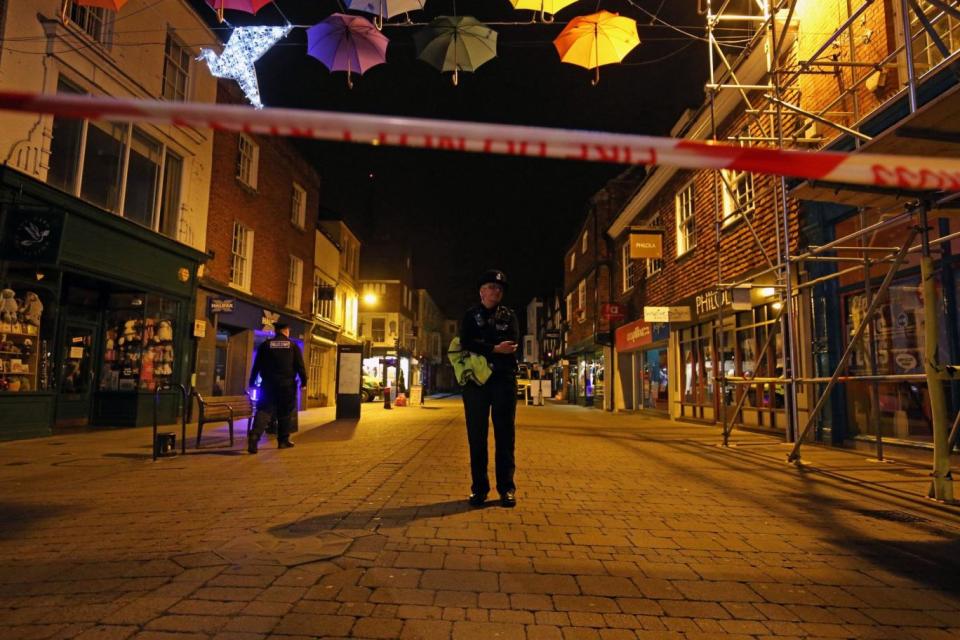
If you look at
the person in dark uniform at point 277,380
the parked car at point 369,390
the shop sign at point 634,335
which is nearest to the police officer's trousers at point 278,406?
the person in dark uniform at point 277,380

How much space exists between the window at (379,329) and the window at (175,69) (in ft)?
110

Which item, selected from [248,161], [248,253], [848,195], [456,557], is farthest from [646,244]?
[456,557]

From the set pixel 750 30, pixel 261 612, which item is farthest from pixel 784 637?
pixel 750 30

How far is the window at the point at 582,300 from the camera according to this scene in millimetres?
29281

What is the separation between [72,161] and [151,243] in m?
2.26

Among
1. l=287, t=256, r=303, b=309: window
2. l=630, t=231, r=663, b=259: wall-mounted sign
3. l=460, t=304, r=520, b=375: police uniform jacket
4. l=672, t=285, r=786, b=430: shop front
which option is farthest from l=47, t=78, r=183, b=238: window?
l=630, t=231, r=663, b=259: wall-mounted sign

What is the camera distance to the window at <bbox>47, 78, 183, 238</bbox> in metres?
10.5

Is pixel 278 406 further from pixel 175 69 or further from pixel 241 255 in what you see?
pixel 241 255

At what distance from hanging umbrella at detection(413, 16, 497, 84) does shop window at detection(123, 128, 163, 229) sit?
7.18 meters

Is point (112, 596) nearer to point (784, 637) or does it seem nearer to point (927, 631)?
point (784, 637)

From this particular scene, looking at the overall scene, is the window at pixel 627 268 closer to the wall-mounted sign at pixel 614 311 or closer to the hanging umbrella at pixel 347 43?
the wall-mounted sign at pixel 614 311

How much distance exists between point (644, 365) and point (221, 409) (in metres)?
15.5

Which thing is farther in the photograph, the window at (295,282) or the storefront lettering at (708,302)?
the window at (295,282)

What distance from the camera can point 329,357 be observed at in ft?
86.2
